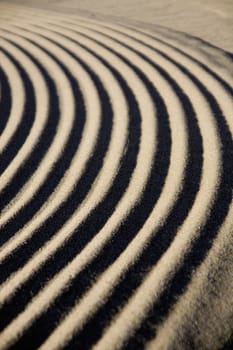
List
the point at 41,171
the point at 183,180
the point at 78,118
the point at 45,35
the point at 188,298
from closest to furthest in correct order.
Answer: the point at 188,298 < the point at 183,180 < the point at 41,171 < the point at 78,118 < the point at 45,35

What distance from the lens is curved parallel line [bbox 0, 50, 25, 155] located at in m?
4.55

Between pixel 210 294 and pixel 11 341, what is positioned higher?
pixel 210 294

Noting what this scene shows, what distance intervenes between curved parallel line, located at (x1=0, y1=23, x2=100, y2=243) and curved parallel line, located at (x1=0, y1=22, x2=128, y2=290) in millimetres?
160

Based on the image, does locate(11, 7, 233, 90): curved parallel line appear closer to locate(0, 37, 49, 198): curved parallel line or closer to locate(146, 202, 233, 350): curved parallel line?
locate(0, 37, 49, 198): curved parallel line

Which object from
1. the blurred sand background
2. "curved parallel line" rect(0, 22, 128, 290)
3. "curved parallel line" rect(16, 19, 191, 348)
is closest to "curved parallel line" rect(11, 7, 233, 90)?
the blurred sand background

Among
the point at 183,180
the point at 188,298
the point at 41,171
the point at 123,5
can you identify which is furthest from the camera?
the point at 123,5

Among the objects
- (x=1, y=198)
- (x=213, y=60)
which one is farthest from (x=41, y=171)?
(x=213, y=60)

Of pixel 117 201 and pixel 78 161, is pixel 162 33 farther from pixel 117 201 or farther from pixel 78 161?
pixel 117 201

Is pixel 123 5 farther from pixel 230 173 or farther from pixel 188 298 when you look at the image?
pixel 188 298

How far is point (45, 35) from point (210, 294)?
627 centimetres

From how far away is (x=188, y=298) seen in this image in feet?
8.94

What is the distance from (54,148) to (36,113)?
90 cm

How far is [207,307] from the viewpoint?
8.71 feet

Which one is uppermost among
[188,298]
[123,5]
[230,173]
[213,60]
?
[123,5]
